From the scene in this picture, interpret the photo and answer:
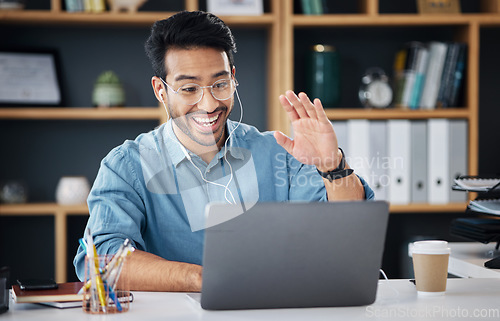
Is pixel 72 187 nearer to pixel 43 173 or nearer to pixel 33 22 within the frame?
pixel 43 173

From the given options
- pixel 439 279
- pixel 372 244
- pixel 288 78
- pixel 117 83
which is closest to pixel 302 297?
pixel 372 244

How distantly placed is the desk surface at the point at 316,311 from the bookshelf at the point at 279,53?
152 centimetres

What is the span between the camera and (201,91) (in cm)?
174

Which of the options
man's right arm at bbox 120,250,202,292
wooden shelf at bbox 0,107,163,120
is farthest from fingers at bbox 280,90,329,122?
wooden shelf at bbox 0,107,163,120

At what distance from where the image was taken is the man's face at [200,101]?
1737 mm

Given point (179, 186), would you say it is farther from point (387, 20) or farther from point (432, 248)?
point (387, 20)

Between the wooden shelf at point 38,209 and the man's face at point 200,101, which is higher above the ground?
the man's face at point 200,101

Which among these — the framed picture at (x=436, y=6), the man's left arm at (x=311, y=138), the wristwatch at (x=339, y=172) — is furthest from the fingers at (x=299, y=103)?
the framed picture at (x=436, y=6)

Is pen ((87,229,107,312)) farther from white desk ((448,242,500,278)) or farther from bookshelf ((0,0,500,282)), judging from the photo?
bookshelf ((0,0,500,282))

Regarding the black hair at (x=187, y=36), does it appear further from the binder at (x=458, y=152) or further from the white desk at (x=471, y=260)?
the binder at (x=458, y=152)

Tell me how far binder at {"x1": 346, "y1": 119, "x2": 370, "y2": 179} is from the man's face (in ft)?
3.05

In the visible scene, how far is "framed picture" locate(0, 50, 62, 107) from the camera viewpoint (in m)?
2.71

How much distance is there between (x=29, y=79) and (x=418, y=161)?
1790 mm

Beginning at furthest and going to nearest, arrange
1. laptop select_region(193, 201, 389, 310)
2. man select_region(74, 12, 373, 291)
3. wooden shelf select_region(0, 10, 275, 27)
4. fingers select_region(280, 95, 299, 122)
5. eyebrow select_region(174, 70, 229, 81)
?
wooden shelf select_region(0, 10, 275, 27), eyebrow select_region(174, 70, 229, 81), man select_region(74, 12, 373, 291), fingers select_region(280, 95, 299, 122), laptop select_region(193, 201, 389, 310)
